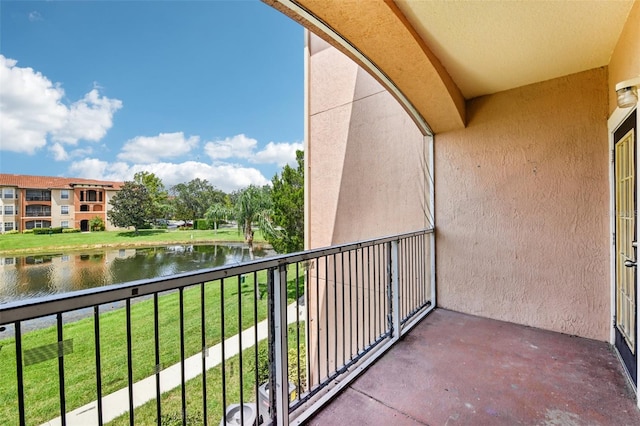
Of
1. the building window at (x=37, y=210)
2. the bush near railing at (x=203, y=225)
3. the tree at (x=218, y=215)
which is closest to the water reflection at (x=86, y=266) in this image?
the building window at (x=37, y=210)

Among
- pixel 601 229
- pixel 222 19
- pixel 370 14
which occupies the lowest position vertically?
pixel 601 229

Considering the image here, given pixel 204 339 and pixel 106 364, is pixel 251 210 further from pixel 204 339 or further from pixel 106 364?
pixel 204 339

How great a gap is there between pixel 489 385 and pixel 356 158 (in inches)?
140

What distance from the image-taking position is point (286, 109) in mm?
28156

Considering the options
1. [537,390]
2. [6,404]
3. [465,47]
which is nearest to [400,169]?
[465,47]

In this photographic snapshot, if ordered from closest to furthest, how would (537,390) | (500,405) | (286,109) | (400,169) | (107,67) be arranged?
(500,405), (537,390), (400,169), (107,67), (286,109)

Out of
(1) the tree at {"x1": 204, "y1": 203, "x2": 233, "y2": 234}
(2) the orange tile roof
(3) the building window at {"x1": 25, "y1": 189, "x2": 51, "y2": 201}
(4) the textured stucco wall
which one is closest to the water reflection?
(3) the building window at {"x1": 25, "y1": 189, "x2": 51, "y2": 201}

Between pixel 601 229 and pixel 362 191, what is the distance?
9.33 feet

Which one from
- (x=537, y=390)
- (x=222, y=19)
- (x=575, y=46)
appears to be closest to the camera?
(x=537, y=390)

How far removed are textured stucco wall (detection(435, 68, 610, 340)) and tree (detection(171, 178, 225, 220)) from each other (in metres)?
16.4

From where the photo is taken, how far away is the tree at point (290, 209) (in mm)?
11000

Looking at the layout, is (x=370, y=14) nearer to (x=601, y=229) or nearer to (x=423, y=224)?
(x=423, y=224)

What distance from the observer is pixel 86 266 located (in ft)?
19.8

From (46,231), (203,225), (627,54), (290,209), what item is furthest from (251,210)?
(627,54)
